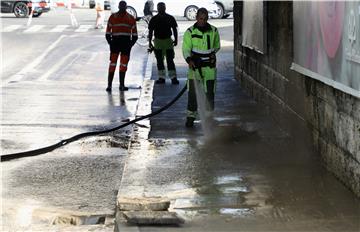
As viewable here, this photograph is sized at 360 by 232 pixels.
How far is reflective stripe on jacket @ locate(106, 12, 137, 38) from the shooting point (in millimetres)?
14789

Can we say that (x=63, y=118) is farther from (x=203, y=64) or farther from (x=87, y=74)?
(x=87, y=74)

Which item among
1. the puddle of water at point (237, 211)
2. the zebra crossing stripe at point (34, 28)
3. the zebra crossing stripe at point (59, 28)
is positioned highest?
the puddle of water at point (237, 211)

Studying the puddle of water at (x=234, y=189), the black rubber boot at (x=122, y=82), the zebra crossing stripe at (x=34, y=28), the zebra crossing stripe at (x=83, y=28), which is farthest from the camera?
the zebra crossing stripe at (x=83, y=28)

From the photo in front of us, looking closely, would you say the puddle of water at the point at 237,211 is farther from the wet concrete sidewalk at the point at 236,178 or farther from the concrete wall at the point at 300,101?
the concrete wall at the point at 300,101

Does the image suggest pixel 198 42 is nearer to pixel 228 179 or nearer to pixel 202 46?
pixel 202 46

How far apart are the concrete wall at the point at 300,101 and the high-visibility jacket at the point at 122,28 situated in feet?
8.18

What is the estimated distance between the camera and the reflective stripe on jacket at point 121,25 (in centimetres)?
1479

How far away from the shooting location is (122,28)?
14.9 meters

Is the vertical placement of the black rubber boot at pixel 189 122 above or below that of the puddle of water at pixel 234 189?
below

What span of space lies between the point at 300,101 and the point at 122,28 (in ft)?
22.2

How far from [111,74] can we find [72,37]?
1458cm

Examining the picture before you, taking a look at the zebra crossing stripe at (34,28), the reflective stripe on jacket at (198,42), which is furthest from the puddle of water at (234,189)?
the zebra crossing stripe at (34,28)

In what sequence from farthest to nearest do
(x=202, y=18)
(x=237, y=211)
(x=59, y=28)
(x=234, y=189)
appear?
(x=59, y=28), (x=202, y=18), (x=234, y=189), (x=237, y=211)

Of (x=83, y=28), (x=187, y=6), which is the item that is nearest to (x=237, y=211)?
(x=83, y=28)
